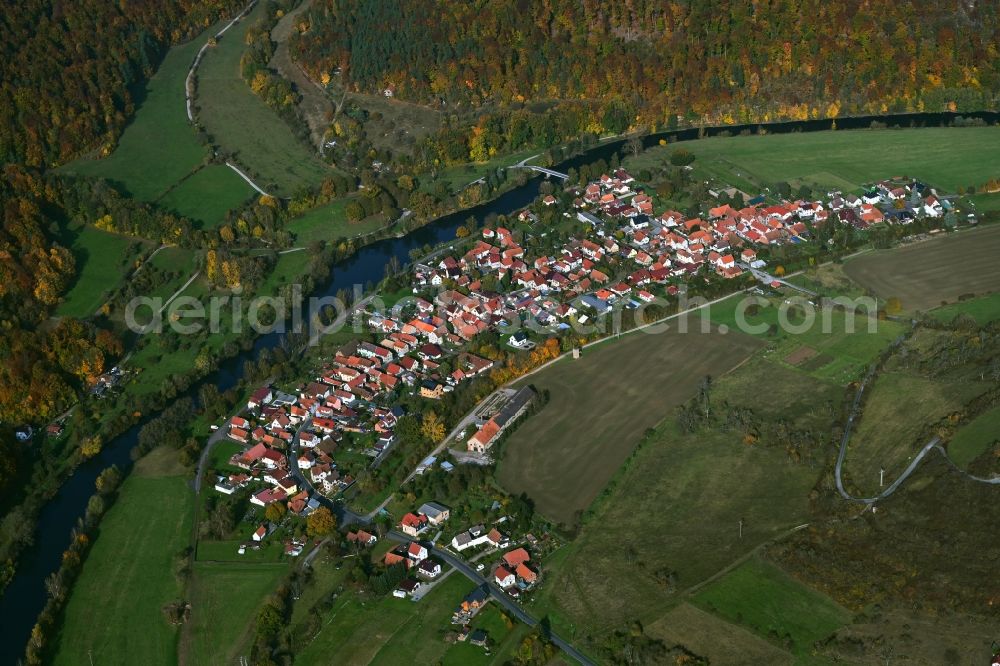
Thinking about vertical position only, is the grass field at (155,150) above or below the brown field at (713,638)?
above

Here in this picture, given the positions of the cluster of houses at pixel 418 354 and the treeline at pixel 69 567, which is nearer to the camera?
the treeline at pixel 69 567

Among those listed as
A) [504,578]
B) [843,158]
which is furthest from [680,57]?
[504,578]

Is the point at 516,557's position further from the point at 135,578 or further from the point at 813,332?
the point at 813,332

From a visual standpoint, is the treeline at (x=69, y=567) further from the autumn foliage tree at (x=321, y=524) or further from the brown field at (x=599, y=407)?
the brown field at (x=599, y=407)

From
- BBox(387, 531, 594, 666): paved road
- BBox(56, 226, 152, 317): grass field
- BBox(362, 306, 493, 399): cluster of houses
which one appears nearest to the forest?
BBox(362, 306, 493, 399): cluster of houses

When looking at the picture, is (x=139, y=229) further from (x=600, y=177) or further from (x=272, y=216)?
(x=600, y=177)

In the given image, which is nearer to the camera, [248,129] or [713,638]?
[713,638]

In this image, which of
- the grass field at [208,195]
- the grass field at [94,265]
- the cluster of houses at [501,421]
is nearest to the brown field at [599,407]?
the cluster of houses at [501,421]

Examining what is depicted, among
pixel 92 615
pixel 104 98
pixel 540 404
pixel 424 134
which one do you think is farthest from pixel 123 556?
pixel 104 98
